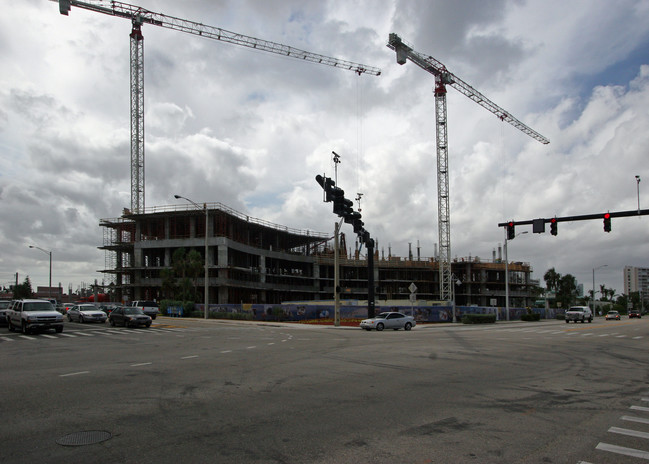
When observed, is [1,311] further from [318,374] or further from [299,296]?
[299,296]

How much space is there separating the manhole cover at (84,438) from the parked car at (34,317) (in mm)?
22166

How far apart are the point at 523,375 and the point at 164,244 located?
68.0m

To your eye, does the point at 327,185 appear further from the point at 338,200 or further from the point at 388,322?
the point at 388,322

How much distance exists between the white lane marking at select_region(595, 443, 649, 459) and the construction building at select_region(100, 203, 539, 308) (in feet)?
159

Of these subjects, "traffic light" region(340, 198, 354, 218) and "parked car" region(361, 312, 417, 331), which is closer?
"traffic light" region(340, 198, 354, 218)

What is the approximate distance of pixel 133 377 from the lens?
11.5m

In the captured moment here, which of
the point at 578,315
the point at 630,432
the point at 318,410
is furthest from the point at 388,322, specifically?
the point at 578,315

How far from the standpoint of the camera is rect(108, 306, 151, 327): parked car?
31.8 meters

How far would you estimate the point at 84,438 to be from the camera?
21.5 feet

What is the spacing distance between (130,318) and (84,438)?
89.3 feet

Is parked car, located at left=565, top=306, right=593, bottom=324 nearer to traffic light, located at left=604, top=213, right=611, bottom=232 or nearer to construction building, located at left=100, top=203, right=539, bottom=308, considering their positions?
construction building, located at left=100, top=203, right=539, bottom=308

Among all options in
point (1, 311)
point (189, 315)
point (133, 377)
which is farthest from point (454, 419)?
point (189, 315)

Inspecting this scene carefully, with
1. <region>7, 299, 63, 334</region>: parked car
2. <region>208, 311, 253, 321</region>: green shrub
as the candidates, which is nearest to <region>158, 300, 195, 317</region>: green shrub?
<region>208, 311, 253, 321</region>: green shrub

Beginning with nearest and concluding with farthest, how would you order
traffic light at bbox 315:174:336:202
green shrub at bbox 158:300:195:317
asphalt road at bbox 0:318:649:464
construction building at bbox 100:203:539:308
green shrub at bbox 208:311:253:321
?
asphalt road at bbox 0:318:649:464 < traffic light at bbox 315:174:336:202 < green shrub at bbox 208:311:253:321 < green shrub at bbox 158:300:195:317 < construction building at bbox 100:203:539:308
